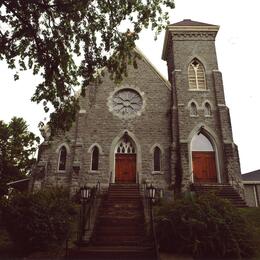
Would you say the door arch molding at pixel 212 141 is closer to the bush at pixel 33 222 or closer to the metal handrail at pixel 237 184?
the metal handrail at pixel 237 184

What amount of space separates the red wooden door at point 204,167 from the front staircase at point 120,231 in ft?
13.2

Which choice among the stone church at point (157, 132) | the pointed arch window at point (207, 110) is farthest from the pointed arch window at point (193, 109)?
the pointed arch window at point (207, 110)

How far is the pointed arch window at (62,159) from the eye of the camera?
1973cm

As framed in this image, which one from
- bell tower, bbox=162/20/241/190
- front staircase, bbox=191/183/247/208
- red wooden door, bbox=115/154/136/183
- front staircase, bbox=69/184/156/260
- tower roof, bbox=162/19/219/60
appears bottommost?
front staircase, bbox=69/184/156/260

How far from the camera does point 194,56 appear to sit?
74.8 ft

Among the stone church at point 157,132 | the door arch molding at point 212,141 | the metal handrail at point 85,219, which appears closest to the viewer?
the metal handrail at point 85,219

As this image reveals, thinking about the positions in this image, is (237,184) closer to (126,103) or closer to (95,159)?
(95,159)

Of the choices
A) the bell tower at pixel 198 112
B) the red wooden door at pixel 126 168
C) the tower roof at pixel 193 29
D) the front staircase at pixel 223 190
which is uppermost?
the tower roof at pixel 193 29

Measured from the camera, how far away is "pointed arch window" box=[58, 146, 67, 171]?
19.7 metres

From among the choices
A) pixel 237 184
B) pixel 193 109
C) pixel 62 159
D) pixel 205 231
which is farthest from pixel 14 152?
pixel 205 231

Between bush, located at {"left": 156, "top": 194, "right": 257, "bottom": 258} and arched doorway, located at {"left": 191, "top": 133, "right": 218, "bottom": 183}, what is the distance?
8.85 metres

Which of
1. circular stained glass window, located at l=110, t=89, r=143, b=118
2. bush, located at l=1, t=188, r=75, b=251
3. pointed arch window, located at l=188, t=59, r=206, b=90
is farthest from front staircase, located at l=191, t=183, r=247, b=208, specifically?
bush, located at l=1, t=188, r=75, b=251

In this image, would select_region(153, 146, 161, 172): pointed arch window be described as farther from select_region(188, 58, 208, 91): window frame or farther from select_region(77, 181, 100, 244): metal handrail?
select_region(77, 181, 100, 244): metal handrail

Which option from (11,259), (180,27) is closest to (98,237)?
(11,259)
